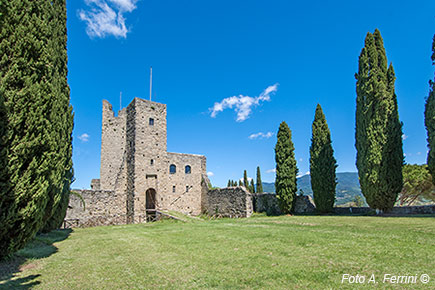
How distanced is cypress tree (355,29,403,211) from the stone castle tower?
50.0ft

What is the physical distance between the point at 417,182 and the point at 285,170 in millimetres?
13002

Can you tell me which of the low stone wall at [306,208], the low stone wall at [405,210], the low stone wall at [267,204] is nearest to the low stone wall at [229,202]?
the low stone wall at [267,204]

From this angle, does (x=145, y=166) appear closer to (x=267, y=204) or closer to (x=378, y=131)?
(x=267, y=204)

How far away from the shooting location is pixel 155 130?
76.0 ft

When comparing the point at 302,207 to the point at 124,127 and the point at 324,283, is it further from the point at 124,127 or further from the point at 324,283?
the point at 124,127

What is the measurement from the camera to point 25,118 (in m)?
5.50

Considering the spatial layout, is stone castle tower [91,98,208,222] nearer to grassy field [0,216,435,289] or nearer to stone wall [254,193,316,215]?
stone wall [254,193,316,215]

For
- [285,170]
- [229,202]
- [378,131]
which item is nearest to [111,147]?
[229,202]

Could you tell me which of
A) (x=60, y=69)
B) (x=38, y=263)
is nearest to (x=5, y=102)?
(x=60, y=69)

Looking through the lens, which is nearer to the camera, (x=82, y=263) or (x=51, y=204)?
(x=82, y=263)

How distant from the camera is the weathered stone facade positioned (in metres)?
21.7

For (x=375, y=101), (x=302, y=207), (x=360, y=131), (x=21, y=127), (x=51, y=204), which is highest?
(x=375, y=101)

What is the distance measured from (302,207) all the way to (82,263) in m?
16.8

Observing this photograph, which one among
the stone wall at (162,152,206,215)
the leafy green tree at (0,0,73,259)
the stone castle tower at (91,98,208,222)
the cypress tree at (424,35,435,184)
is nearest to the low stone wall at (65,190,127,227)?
the stone castle tower at (91,98,208,222)
